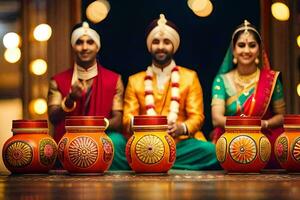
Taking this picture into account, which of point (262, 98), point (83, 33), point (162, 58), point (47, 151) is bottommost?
point (47, 151)

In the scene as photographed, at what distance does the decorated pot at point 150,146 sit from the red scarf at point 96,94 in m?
1.17

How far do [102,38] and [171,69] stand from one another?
1.68ft

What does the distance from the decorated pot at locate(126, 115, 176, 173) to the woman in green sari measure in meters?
1.07

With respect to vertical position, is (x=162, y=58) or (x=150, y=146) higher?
(x=162, y=58)

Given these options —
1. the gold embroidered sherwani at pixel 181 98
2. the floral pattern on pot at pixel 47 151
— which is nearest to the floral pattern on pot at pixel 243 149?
the floral pattern on pot at pixel 47 151

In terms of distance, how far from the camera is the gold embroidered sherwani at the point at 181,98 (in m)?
3.83

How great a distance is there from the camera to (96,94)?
148 inches

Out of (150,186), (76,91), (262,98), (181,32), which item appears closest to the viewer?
(150,186)

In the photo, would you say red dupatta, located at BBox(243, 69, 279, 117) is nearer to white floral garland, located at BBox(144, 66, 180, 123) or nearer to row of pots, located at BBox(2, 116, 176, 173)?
white floral garland, located at BBox(144, 66, 180, 123)

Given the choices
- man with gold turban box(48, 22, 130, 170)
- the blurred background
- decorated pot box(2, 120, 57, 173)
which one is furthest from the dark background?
decorated pot box(2, 120, 57, 173)

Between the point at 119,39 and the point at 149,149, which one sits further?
the point at 119,39

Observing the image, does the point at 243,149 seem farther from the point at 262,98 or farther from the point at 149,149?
the point at 262,98

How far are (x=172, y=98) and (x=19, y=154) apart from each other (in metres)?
1.32

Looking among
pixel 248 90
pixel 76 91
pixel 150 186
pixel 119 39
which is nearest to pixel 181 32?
pixel 119 39
